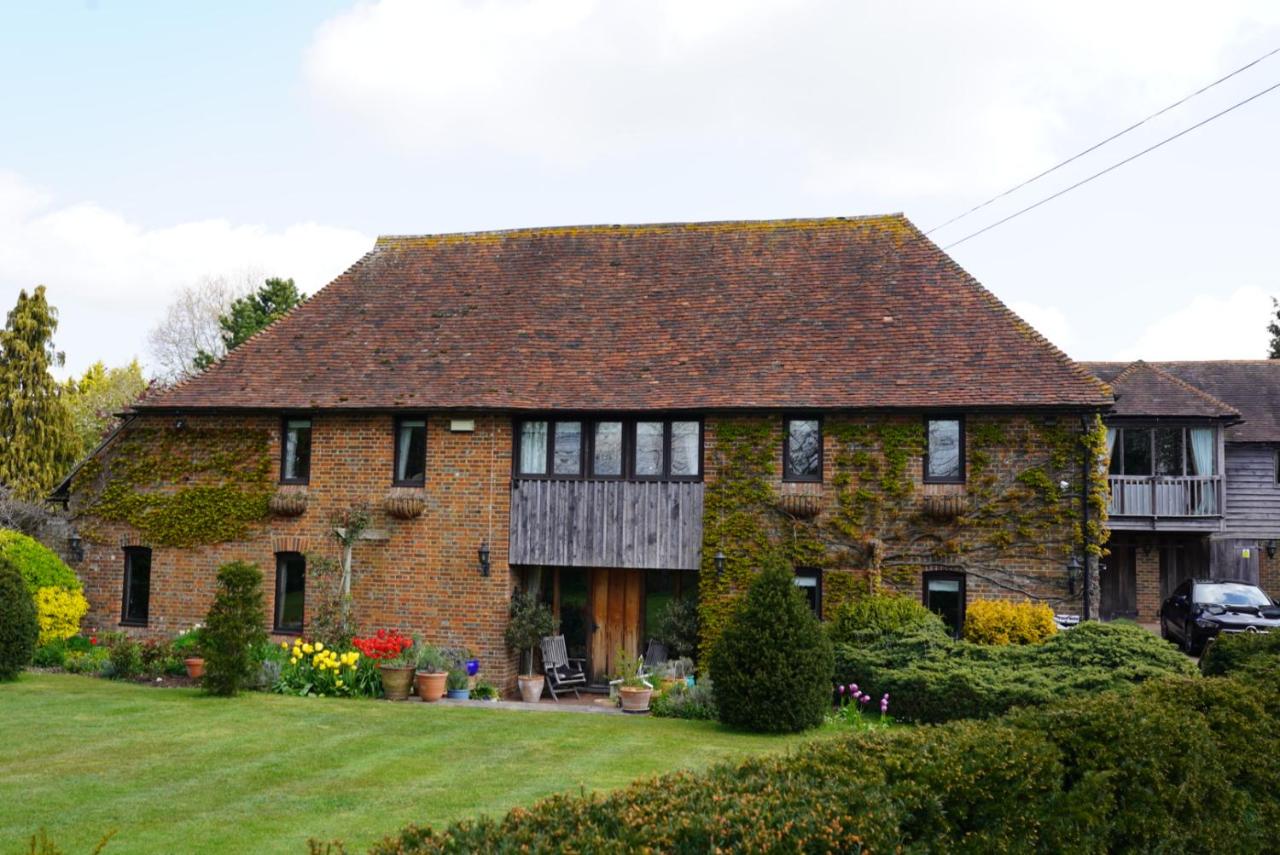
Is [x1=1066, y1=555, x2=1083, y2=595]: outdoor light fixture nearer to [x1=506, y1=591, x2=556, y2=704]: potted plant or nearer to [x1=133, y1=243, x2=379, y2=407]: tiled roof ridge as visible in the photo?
[x1=506, y1=591, x2=556, y2=704]: potted plant

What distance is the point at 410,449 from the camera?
18297 mm

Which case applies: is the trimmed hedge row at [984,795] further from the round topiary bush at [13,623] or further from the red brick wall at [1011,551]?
the round topiary bush at [13,623]

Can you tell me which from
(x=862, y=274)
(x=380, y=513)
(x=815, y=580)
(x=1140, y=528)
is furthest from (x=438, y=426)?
(x=1140, y=528)

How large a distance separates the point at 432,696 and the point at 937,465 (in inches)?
336

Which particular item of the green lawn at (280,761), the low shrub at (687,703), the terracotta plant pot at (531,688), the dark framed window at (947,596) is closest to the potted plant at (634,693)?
the low shrub at (687,703)

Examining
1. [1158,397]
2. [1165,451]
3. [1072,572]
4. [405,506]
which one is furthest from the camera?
[1165,451]

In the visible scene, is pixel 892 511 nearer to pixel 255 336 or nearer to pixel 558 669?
pixel 558 669

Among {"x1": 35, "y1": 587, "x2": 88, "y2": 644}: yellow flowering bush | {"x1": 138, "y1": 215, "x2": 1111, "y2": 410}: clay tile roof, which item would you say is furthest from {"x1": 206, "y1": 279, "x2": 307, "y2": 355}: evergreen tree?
{"x1": 35, "y1": 587, "x2": 88, "y2": 644}: yellow flowering bush

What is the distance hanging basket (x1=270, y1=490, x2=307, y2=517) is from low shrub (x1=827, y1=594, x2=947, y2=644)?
905cm

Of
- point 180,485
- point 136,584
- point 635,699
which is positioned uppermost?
point 180,485

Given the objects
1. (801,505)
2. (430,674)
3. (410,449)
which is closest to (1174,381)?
(801,505)

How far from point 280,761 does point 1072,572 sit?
37.9 feet

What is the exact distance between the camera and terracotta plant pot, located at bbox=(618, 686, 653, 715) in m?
15.1

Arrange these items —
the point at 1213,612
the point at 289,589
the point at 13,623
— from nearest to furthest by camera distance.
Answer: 1. the point at 13,623
2. the point at 289,589
3. the point at 1213,612
